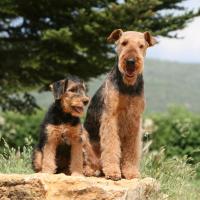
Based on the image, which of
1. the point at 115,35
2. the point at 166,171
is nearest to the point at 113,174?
the point at 115,35

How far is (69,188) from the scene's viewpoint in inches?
279

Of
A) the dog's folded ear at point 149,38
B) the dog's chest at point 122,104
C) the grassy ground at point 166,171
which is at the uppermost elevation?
the dog's folded ear at point 149,38

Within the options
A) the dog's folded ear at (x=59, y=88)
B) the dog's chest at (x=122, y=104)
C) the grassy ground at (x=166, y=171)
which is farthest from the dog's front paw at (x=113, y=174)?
the grassy ground at (x=166, y=171)

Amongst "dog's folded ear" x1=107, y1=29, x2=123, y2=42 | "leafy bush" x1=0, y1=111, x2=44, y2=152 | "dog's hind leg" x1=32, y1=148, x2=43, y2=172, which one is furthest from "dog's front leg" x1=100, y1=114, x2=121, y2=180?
"leafy bush" x1=0, y1=111, x2=44, y2=152

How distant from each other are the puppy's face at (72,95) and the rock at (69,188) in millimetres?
730

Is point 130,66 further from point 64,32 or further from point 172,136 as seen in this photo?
point 172,136

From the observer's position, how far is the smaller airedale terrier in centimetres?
718

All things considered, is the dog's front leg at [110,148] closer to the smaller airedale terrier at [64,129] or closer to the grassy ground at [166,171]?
the smaller airedale terrier at [64,129]

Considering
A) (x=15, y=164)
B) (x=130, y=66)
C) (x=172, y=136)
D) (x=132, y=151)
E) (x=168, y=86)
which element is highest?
(x=168, y=86)

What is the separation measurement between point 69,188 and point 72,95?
39.2 inches

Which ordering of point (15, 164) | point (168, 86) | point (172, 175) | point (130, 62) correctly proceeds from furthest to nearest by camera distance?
point (168, 86) < point (15, 164) < point (172, 175) < point (130, 62)

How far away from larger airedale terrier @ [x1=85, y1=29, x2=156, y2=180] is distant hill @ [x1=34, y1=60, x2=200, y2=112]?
51.8 m

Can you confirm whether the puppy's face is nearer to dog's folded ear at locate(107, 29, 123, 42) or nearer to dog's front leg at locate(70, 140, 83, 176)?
dog's front leg at locate(70, 140, 83, 176)

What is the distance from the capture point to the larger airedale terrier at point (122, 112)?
7.02 metres
